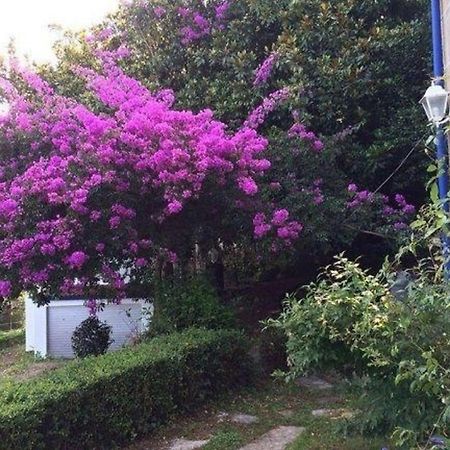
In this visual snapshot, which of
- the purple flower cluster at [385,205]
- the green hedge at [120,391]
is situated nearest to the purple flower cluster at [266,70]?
the purple flower cluster at [385,205]

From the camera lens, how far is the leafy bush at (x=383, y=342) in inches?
122

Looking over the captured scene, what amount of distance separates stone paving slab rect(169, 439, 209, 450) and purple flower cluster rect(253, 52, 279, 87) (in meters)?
5.55

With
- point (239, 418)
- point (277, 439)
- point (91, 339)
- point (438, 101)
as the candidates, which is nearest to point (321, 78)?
point (438, 101)

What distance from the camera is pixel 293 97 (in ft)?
28.4

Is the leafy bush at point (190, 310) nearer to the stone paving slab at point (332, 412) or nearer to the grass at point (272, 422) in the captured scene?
the grass at point (272, 422)

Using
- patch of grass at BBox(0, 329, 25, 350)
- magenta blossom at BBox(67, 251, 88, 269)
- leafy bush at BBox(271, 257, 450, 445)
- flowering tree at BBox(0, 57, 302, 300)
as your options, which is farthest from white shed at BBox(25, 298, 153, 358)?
leafy bush at BBox(271, 257, 450, 445)

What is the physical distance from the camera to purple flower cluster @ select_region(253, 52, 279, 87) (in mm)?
9047

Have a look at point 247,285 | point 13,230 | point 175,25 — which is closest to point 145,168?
point 13,230

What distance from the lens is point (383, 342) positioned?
3404 mm

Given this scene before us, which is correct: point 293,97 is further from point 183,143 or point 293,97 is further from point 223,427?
point 223,427

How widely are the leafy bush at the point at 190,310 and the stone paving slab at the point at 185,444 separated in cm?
211

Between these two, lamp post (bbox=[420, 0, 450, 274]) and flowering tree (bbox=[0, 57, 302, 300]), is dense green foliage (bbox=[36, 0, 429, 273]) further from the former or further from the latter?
lamp post (bbox=[420, 0, 450, 274])

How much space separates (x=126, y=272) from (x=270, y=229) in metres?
2.09

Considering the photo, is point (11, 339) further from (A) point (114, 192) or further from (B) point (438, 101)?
(B) point (438, 101)
